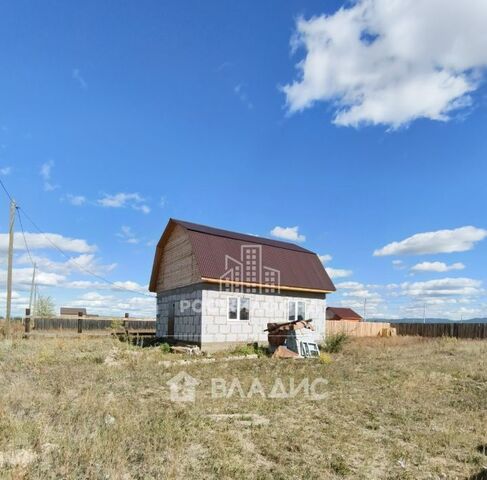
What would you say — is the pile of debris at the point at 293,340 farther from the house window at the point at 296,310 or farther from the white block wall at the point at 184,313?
the house window at the point at 296,310

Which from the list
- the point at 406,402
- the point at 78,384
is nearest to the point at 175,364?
the point at 78,384

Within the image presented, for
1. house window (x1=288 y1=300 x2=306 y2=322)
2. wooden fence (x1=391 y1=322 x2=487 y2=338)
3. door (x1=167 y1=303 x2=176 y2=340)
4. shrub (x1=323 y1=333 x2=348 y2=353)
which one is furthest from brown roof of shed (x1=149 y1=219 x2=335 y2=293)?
wooden fence (x1=391 y1=322 x2=487 y2=338)

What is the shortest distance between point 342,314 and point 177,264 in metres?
39.6

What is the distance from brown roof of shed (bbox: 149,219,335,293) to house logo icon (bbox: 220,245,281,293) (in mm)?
233

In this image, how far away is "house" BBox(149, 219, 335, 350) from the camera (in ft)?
61.2

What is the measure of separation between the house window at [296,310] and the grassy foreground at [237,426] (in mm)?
8874

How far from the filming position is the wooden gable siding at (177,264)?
19.7 m

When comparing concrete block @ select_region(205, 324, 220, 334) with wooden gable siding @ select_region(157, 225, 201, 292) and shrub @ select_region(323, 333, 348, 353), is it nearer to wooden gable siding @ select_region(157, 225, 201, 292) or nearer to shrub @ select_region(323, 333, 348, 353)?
wooden gable siding @ select_region(157, 225, 201, 292)

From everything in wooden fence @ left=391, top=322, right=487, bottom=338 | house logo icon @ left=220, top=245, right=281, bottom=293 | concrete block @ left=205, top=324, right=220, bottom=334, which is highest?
house logo icon @ left=220, top=245, right=281, bottom=293

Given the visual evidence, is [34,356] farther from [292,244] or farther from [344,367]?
[292,244]

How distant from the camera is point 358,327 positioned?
3366cm

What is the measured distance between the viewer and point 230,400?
919cm

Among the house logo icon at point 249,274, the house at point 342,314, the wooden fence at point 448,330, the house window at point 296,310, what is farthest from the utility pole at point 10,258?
the house at point 342,314

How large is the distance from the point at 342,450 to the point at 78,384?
6.41m
